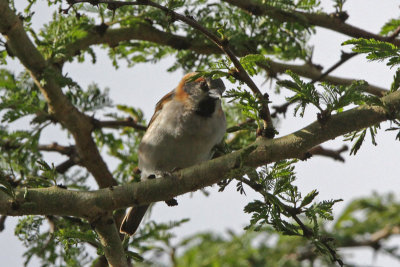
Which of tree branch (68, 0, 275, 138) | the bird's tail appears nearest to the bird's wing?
the bird's tail

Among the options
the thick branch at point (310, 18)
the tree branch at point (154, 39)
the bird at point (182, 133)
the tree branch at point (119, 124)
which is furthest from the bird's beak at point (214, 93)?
the tree branch at point (119, 124)

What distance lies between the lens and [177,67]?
601 centimetres

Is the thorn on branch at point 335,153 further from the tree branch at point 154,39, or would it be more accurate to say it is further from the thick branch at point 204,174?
the thick branch at point 204,174

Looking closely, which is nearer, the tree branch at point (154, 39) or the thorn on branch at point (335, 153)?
the tree branch at point (154, 39)

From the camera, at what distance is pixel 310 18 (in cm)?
555

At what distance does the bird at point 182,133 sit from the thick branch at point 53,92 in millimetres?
476

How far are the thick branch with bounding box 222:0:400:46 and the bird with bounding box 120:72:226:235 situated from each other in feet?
2.29

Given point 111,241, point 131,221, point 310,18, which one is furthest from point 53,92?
point 310,18

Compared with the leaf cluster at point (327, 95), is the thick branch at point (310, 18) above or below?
above

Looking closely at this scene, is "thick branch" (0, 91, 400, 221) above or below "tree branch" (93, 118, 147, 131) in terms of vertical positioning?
below

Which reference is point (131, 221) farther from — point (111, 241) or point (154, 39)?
point (154, 39)

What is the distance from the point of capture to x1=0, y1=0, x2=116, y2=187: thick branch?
15.3ft

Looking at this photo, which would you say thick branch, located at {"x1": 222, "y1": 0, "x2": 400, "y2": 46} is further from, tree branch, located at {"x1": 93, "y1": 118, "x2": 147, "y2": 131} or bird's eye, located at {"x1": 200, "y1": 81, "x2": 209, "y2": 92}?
tree branch, located at {"x1": 93, "y1": 118, "x2": 147, "y2": 131}

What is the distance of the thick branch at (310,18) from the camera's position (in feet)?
16.9
